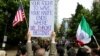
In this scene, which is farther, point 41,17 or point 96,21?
point 96,21

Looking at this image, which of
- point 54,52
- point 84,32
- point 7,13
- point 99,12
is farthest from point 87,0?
point 54,52

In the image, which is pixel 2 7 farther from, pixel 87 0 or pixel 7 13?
pixel 87 0

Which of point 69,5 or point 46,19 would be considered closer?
point 46,19

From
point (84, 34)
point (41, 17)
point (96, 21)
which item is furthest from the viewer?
point (96, 21)

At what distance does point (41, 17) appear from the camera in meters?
9.62

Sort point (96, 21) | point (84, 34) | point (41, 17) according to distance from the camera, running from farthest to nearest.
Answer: point (96, 21), point (84, 34), point (41, 17)

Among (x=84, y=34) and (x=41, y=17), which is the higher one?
(x=41, y=17)

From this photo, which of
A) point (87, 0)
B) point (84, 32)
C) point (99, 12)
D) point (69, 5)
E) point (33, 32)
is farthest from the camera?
point (69, 5)

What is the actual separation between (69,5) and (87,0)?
12326 mm

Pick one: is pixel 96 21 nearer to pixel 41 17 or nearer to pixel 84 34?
pixel 84 34

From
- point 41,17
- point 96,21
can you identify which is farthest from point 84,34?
point 96,21

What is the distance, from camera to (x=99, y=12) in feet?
166

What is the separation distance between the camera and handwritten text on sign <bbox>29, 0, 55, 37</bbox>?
9.51 m

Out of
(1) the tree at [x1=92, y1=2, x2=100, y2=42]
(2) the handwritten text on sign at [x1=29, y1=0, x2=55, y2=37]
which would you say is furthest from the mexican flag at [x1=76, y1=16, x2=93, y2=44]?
(1) the tree at [x1=92, y1=2, x2=100, y2=42]
